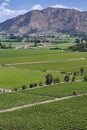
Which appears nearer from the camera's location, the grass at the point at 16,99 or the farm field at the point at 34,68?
the grass at the point at 16,99

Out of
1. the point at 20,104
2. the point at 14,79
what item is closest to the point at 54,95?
the point at 20,104

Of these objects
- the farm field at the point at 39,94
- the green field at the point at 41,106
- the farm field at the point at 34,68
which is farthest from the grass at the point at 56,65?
the farm field at the point at 39,94

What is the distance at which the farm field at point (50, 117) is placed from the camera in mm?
37531

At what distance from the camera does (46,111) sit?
44.7 meters

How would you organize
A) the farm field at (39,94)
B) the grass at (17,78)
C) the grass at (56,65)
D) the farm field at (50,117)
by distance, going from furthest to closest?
the grass at (56,65), the grass at (17,78), the farm field at (39,94), the farm field at (50,117)

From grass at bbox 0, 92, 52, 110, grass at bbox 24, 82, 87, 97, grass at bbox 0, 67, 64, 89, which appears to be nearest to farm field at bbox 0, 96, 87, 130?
grass at bbox 0, 92, 52, 110

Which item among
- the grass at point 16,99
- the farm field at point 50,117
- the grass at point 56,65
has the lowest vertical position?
the grass at point 56,65

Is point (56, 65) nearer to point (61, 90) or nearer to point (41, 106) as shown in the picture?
point (61, 90)

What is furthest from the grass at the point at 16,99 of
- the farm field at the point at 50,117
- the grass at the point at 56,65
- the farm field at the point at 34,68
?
the grass at the point at 56,65

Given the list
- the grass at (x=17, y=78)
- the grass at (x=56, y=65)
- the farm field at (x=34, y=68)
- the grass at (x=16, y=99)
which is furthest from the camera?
the grass at (x=56, y=65)

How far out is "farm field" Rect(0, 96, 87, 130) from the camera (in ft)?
123

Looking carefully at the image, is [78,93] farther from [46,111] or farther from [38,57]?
[38,57]

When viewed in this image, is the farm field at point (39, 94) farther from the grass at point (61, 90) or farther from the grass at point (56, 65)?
the grass at point (56, 65)

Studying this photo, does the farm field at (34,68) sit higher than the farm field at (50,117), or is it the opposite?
Answer: the farm field at (50,117)
